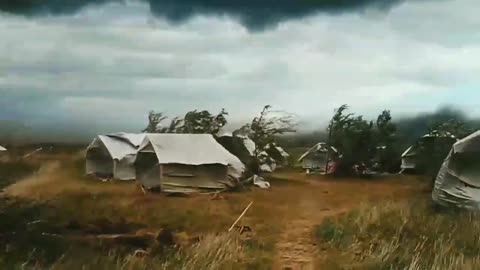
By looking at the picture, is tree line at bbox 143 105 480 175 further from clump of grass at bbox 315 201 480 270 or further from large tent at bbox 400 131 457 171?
clump of grass at bbox 315 201 480 270

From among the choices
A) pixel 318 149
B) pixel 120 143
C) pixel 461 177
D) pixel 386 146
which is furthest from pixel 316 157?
pixel 120 143

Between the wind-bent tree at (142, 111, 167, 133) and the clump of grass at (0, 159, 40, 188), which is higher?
the wind-bent tree at (142, 111, 167, 133)

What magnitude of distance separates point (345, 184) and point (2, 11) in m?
1.48

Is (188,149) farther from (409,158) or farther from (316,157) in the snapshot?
(409,158)

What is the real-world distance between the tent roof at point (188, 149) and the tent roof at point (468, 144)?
87 centimetres

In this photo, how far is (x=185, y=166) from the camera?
282cm

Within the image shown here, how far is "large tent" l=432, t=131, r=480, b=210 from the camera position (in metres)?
2.91

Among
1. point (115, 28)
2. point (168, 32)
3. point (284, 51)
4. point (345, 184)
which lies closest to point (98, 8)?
point (115, 28)

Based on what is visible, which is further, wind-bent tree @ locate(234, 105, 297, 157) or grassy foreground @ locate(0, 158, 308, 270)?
wind-bent tree @ locate(234, 105, 297, 157)

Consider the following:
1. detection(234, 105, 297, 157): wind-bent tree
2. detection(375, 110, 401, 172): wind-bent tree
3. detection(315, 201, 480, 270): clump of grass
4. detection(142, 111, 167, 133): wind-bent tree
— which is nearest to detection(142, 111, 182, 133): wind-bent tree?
detection(142, 111, 167, 133): wind-bent tree

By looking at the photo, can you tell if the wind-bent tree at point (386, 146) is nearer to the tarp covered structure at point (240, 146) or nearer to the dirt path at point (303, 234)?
the dirt path at point (303, 234)

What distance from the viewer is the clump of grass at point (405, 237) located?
281 cm

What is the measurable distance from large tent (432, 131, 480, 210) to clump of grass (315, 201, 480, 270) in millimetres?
55

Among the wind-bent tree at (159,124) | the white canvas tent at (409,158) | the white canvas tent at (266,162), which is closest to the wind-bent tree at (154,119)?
the wind-bent tree at (159,124)
